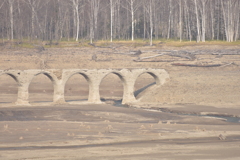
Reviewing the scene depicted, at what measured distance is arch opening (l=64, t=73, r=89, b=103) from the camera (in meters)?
43.9

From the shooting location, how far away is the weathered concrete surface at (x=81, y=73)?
37.7 metres

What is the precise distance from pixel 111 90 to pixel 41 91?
7080mm

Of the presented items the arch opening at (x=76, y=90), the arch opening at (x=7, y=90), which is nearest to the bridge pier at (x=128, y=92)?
the arch opening at (x=76, y=90)

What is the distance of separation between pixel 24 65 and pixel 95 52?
1020cm

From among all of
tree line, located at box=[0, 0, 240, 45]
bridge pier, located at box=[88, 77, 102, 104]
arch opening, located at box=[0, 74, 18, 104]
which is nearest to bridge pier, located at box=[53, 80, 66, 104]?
bridge pier, located at box=[88, 77, 102, 104]

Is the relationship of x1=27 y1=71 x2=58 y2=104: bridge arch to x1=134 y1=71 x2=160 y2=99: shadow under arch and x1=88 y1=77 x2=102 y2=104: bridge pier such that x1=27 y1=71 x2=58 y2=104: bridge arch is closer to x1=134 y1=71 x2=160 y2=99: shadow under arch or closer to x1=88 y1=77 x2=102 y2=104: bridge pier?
x1=88 y1=77 x2=102 y2=104: bridge pier

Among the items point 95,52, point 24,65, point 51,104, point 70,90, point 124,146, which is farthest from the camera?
point 95,52

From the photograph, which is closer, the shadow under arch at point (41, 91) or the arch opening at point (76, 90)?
the shadow under arch at point (41, 91)

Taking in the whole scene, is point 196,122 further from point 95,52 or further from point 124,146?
point 95,52

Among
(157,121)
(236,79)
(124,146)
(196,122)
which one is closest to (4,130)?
(124,146)

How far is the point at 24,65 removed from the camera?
51969 millimetres

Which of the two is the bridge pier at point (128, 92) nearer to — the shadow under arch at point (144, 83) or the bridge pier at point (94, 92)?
the shadow under arch at point (144, 83)

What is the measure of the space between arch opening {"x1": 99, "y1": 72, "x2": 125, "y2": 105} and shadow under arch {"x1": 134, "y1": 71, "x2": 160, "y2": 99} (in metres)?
1.65

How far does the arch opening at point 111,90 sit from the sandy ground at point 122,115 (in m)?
0.10
